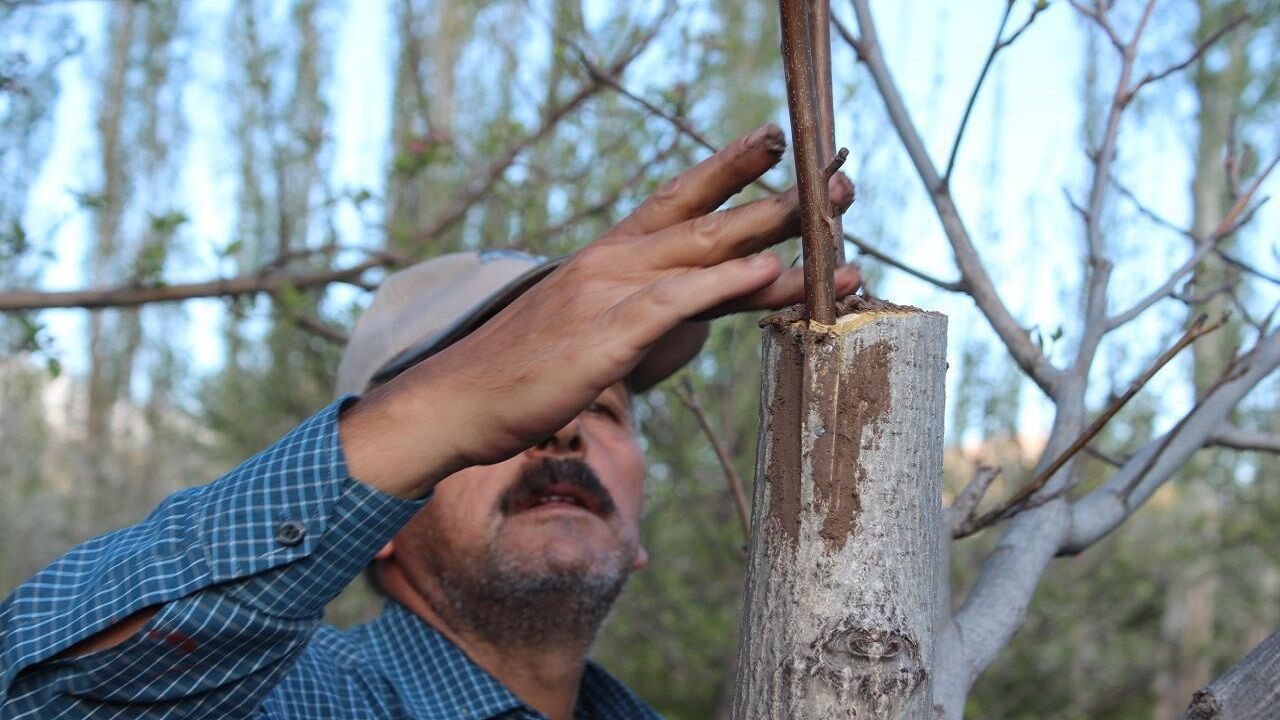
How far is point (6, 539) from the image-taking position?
37.5 ft

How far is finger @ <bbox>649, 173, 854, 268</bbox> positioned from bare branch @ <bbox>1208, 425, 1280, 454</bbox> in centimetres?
100

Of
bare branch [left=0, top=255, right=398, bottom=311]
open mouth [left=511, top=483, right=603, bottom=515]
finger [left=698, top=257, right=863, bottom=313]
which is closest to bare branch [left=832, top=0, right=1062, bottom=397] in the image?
finger [left=698, top=257, right=863, bottom=313]

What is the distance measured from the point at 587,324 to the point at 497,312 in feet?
1.85

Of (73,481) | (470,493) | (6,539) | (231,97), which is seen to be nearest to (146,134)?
(231,97)

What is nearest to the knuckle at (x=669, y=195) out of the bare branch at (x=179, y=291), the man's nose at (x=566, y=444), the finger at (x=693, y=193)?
the finger at (x=693, y=193)

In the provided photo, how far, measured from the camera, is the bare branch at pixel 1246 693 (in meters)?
1.12

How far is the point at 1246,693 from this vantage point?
44.4 inches

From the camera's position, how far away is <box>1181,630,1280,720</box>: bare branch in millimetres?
1117

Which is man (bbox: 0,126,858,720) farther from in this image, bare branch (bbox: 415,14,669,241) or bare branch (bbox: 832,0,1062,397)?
bare branch (bbox: 415,14,669,241)

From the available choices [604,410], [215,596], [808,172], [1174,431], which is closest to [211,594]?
[215,596]

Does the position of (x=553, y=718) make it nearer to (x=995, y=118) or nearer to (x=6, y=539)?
(x=995, y=118)

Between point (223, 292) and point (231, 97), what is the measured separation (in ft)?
29.6

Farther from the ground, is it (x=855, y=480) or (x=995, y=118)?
(x=995, y=118)

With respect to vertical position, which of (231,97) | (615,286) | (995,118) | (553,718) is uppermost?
(231,97)
